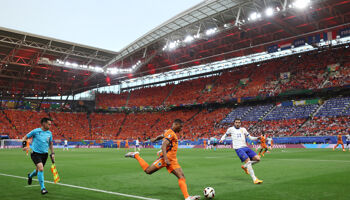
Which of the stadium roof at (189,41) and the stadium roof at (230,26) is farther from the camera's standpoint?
the stadium roof at (189,41)

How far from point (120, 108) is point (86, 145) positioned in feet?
55.8

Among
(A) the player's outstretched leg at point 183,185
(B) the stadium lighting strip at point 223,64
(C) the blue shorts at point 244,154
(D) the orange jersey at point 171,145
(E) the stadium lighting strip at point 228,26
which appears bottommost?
(A) the player's outstretched leg at point 183,185

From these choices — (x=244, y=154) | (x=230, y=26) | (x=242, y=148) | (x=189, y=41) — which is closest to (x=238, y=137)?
(x=242, y=148)

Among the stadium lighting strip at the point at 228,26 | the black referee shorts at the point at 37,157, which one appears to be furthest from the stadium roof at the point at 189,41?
the black referee shorts at the point at 37,157

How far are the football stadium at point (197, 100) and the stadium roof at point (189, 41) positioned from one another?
0.66 feet

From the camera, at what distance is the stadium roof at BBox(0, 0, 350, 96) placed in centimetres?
3497

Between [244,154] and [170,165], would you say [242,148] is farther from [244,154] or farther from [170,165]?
[170,165]

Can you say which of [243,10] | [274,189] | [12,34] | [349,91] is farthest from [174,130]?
[349,91]

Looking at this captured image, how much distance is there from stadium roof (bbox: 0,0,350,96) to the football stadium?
0.20m

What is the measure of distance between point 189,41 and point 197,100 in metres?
23.6

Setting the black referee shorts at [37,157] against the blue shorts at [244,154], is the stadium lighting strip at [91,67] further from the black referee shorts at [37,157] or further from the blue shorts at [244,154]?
the blue shorts at [244,154]

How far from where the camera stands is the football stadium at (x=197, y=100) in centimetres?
1002

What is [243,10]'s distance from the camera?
34.8 m

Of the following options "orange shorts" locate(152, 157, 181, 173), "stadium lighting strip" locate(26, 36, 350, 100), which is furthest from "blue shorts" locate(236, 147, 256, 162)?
"stadium lighting strip" locate(26, 36, 350, 100)
